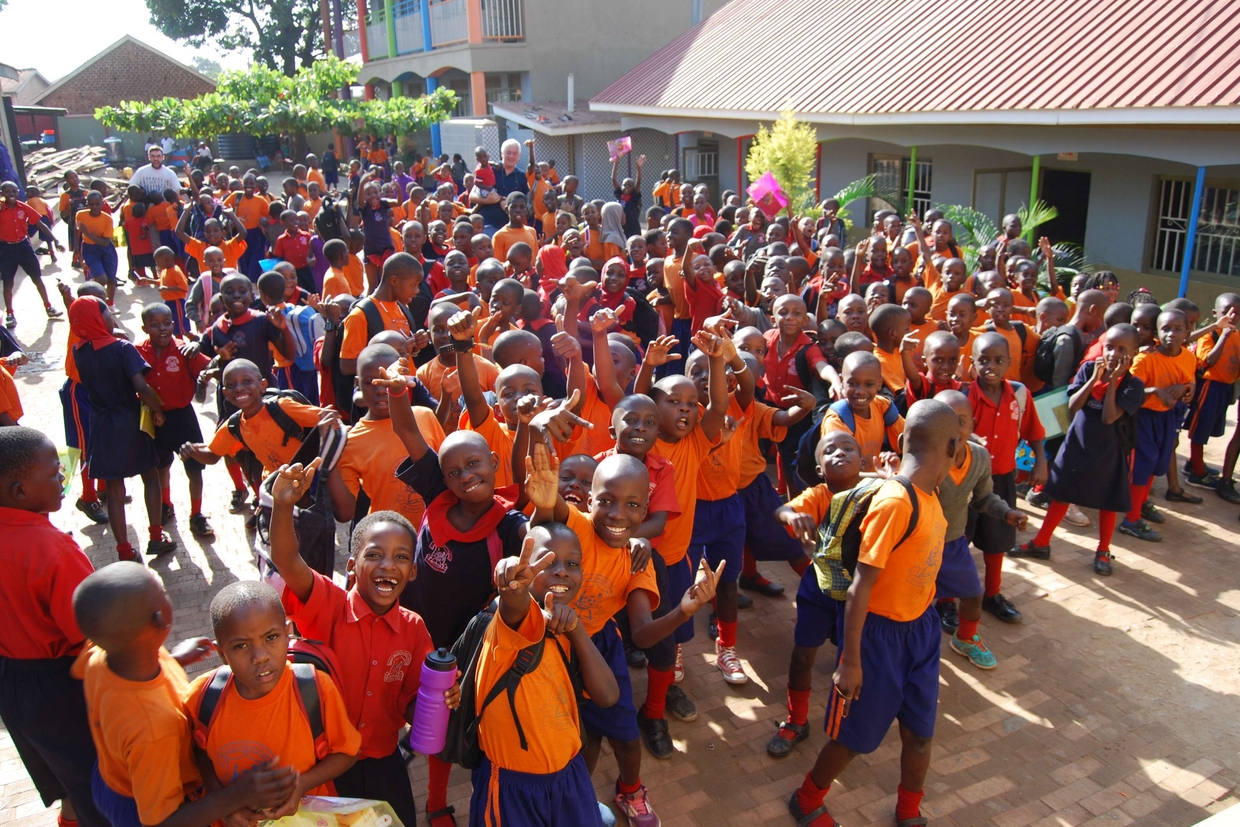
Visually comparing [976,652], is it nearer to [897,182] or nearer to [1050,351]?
[1050,351]

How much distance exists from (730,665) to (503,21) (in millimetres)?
21903

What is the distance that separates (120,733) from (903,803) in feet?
8.41

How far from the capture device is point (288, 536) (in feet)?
8.95

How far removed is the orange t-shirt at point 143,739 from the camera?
2225 mm

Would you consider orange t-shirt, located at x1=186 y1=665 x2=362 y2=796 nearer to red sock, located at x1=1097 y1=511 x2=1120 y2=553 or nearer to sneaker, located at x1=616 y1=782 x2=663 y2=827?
sneaker, located at x1=616 y1=782 x2=663 y2=827

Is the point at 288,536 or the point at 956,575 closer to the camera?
the point at 288,536

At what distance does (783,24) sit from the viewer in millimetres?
16812

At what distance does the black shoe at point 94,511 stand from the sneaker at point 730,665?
168 inches

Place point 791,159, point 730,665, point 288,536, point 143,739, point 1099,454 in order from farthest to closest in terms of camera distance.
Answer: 1. point 791,159
2. point 1099,454
3. point 730,665
4. point 288,536
5. point 143,739

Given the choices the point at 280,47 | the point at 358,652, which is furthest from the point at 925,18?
the point at 280,47

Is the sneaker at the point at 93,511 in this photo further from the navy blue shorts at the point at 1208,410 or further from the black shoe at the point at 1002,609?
the navy blue shorts at the point at 1208,410

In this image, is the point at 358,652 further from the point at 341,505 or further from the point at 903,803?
the point at 903,803

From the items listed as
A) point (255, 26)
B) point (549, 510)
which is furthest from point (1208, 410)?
point (255, 26)

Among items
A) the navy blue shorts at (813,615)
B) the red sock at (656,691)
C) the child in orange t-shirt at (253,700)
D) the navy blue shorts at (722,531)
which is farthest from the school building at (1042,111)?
the child in orange t-shirt at (253,700)
